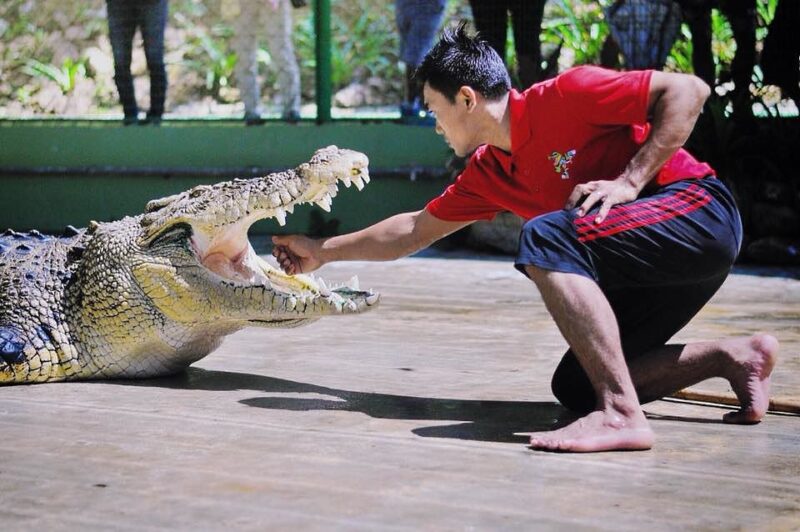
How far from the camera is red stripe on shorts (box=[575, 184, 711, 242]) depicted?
120 inches

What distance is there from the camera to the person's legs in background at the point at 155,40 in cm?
845

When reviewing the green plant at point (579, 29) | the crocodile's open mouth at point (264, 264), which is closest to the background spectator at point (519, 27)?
the green plant at point (579, 29)

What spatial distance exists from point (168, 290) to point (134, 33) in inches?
196

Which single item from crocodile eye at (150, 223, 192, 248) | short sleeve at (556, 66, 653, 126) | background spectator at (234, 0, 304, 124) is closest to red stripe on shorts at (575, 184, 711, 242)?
short sleeve at (556, 66, 653, 126)

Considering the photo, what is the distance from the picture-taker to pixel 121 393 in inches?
149

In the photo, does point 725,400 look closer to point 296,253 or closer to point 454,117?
point 454,117

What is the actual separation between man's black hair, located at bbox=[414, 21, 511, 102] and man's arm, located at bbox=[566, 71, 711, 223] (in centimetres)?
43

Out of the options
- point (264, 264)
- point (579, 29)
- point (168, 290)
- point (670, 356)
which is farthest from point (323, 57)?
point (670, 356)

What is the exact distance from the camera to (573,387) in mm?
3402

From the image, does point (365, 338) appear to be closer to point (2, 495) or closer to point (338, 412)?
point (338, 412)

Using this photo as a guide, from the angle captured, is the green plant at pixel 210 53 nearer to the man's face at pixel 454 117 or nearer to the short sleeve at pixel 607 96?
the man's face at pixel 454 117

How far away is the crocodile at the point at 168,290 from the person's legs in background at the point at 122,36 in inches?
180

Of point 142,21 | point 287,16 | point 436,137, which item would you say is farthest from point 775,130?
point 142,21

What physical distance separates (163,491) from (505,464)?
0.80 meters
